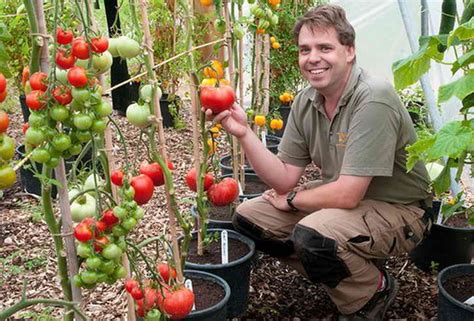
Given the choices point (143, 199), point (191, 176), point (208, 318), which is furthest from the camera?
point (191, 176)

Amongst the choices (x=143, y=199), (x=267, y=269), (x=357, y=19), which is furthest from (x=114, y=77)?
(x=143, y=199)

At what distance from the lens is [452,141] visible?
1.26 meters

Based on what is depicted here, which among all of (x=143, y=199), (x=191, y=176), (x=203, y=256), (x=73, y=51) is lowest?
(x=203, y=256)

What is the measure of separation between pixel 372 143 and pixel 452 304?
0.59 meters

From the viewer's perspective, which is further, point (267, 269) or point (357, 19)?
point (357, 19)

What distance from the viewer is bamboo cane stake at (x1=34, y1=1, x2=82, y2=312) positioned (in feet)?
3.17

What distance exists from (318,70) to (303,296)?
0.97 m

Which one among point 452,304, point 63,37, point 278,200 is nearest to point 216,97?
point 63,37

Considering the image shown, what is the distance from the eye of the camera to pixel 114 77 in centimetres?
418

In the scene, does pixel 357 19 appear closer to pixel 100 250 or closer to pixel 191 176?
pixel 191 176

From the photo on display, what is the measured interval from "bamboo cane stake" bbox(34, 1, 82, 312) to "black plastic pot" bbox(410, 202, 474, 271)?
1695 millimetres

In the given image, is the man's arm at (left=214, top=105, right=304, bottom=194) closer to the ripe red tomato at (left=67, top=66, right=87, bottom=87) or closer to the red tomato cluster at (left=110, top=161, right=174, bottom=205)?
the red tomato cluster at (left=110, top=161, right=174, bottom=205)

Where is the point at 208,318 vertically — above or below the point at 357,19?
below

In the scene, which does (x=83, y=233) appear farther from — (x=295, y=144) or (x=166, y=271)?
(x=295, y=144)
